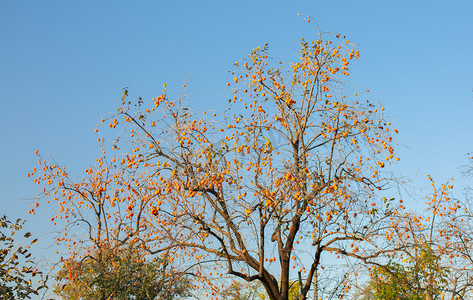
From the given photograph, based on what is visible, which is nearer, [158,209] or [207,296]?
[158,209]

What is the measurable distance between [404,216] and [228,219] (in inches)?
151

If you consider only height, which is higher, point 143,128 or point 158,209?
point 143,128

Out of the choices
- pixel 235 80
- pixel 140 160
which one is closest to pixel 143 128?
pixel 140 160

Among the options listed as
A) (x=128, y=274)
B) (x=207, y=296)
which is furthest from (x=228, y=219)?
(x=128, y=274)

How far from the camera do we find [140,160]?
962 cm

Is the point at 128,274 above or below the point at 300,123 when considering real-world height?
below

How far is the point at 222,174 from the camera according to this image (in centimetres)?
927

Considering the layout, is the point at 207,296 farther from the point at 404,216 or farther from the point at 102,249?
the point at 404,216

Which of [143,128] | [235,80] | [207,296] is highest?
[235,80]

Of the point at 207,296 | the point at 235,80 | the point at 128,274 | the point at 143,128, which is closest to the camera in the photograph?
the point at 143,128

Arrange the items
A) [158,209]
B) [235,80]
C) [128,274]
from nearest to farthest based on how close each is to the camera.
Result: [158,209] < [235,80] < [128,274]

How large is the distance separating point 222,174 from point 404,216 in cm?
408

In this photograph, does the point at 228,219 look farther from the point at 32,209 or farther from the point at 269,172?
the point at 32,209

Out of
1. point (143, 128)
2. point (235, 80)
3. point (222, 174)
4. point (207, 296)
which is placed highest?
point (235, 80)
